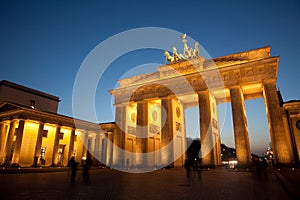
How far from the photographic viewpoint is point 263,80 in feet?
76.2

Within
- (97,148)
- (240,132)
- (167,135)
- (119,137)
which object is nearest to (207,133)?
(240,132)

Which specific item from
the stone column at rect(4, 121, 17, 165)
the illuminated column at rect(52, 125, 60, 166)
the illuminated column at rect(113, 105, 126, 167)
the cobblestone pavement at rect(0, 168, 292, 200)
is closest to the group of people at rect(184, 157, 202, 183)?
the cobblestone pavement at rect(0, 168, 292, 200)

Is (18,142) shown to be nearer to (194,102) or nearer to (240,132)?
(194,102)

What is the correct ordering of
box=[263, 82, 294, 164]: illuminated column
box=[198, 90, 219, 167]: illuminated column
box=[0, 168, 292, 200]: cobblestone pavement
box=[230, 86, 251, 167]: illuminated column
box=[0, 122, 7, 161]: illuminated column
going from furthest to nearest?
box=[0, 122, 7, 161]: illuminated column, box=[198, 90, 219, 167]: illuminated column, box=[230, 86, 251, 167]: illuminated column, box=[263, 82, 294, 164]: illuminated column, box=[0, 168, 292, 200]: cobblestone pavement

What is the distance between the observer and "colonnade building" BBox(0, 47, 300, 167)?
22906 millimetres

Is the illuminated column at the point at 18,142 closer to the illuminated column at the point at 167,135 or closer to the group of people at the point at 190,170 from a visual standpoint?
the illuminated column at the point at 167,135

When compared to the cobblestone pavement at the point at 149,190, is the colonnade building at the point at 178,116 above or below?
above

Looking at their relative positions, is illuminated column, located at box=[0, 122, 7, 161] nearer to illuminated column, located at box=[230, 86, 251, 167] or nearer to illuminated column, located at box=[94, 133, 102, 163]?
illuminated column, located at box=[94, 133, 102, 163]

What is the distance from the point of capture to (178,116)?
30.4 meters

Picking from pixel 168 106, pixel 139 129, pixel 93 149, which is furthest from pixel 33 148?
pixel 168 106

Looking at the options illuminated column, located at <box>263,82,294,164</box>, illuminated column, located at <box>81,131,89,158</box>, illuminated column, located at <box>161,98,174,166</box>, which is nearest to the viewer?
illuminated column, located at <box>263,82,294,164</box>

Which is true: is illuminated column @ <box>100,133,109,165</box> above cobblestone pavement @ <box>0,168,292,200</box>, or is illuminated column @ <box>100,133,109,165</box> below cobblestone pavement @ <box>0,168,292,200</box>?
above

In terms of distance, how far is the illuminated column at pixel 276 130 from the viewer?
20578mm

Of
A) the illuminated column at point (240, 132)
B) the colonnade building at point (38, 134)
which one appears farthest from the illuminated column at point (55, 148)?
the illuminated column at point (240, 132)
